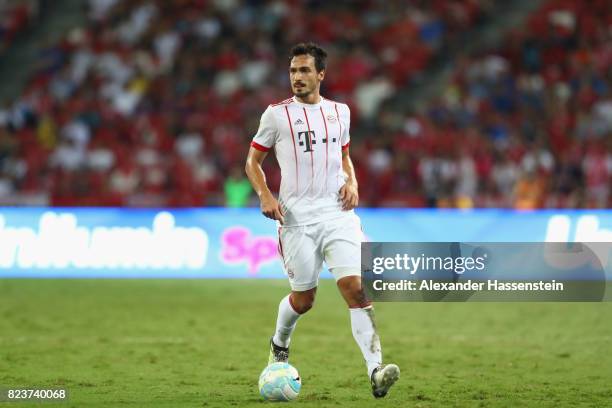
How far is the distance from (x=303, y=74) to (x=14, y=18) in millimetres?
19503

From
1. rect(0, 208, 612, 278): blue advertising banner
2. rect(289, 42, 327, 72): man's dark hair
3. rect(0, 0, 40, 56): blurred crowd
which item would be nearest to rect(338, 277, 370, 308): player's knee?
rect(289, 42, 327, 72): man's dark hair

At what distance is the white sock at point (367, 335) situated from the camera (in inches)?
287

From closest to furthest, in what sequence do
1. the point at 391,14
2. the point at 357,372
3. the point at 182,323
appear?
the point at 357,372
the point at 182,323
the point at 391,14

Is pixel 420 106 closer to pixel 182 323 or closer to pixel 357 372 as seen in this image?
pixel 182 323

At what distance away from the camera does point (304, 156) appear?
24.5 ft

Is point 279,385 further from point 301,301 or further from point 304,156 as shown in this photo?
point 304,156

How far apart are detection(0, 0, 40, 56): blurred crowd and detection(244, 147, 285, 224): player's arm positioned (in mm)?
19011

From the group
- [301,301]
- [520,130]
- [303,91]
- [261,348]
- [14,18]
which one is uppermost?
[14,18]

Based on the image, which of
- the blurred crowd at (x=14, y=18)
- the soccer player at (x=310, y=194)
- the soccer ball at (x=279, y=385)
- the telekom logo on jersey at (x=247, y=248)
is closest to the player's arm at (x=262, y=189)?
the soccer player at (x=310, y=194)

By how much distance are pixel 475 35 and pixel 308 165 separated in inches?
707

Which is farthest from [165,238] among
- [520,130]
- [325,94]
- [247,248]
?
[520,130]

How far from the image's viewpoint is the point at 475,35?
24.5 metres

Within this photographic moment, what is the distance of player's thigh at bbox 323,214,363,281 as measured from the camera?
738cm

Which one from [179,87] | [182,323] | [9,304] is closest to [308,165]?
[182,323]
